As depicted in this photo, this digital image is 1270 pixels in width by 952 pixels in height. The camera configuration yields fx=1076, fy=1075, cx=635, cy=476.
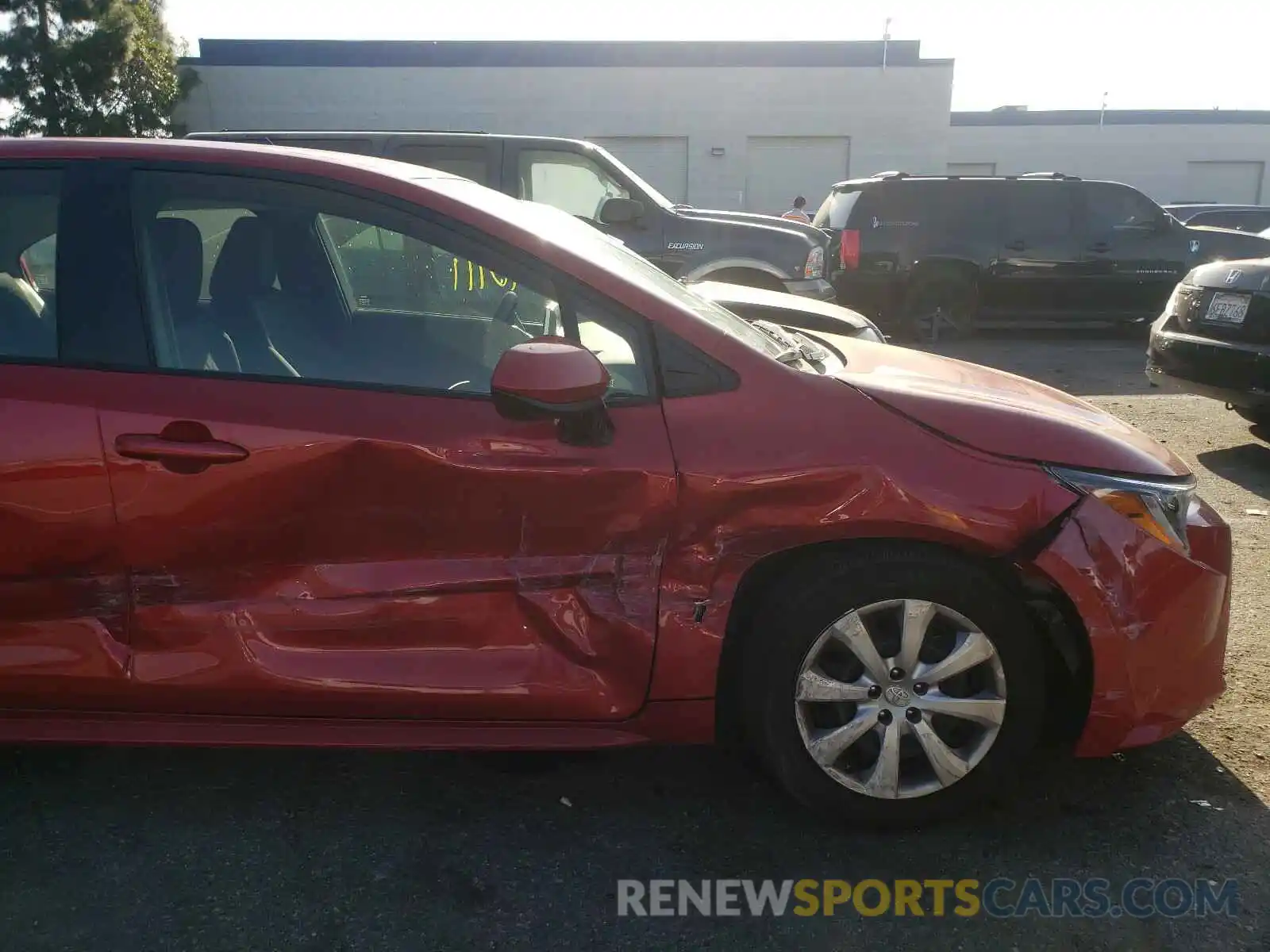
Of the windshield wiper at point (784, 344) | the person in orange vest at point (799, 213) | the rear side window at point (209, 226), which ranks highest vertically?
the rear side window at point (209, 226)

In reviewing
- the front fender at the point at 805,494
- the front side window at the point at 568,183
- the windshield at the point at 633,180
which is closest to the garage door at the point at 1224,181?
the windshield at the point at 633,180

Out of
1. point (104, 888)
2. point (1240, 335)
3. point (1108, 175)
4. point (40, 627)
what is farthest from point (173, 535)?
point (1108, 175)

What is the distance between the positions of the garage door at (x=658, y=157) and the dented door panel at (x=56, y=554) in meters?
26.6

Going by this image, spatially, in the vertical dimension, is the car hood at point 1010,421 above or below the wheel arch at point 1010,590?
above

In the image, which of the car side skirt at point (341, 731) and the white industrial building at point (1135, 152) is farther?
the white industrial building at point (1135, 152)

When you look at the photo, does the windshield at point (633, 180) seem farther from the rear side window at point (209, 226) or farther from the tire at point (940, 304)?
the rear side window at point (209, 226)

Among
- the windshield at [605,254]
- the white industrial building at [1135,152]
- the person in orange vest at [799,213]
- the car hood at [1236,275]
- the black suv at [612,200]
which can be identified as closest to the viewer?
the windshield at [605,254]

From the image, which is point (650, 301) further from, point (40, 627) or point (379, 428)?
point (40, 627)

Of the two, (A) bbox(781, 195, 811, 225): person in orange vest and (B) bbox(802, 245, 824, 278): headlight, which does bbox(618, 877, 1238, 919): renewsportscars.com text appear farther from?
(A) bbox(781, 195, 811, 225): person in orange vest

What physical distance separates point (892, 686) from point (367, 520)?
133 centimetres

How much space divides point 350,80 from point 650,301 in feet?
89.3

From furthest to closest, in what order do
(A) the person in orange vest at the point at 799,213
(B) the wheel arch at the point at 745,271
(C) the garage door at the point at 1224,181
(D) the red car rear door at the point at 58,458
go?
(C) the garage door at the point at 1224,181, (A) the person in orange vest at the point at 799,213, (B) the wheel arch at the point at 745,271, (D) the red car rear door at the point at 58,458

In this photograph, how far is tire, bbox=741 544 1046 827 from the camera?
257 cm

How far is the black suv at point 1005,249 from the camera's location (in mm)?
12070
